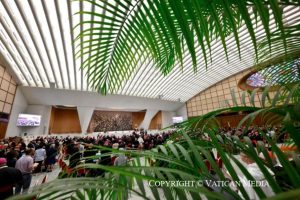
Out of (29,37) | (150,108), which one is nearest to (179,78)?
(150,108)

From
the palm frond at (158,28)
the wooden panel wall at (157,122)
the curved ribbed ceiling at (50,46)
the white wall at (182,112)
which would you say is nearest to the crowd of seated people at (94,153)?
the palm frond at (158,28)

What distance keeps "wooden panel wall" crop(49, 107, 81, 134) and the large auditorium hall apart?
0.16 m

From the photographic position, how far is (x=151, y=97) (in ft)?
82.9

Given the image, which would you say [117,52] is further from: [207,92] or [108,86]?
[207,92]

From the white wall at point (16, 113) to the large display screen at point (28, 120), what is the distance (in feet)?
1.30

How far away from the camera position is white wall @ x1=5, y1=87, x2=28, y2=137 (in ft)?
49.3

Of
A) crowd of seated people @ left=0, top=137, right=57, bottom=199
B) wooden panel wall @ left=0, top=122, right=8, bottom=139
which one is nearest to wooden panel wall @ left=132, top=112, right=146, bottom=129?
wooden panel wall @ left=0, top=122, right=8, bottom=139

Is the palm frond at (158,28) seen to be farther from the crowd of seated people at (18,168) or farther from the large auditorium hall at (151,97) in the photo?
the crowd of seated people at (18,168)

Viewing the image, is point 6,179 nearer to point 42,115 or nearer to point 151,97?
point 42,115

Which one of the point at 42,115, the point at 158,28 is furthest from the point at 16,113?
the point at 158,28

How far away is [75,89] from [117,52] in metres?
20.2

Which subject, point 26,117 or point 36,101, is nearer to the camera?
point 26,117

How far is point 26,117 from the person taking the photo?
17.1 m

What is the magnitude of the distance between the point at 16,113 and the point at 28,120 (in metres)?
1.35
